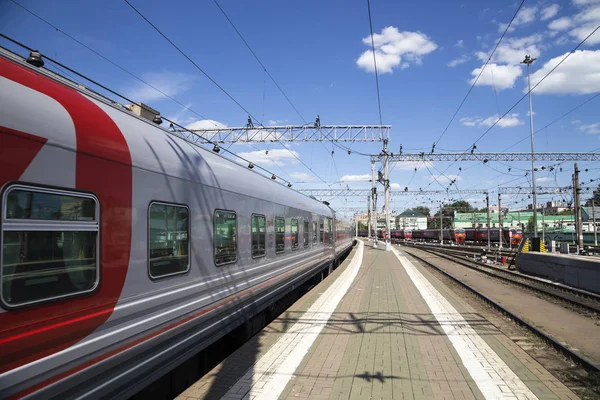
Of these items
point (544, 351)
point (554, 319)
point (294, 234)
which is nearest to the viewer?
point (544, 351)

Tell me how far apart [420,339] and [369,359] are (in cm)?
151

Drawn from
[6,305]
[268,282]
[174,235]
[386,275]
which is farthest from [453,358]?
[386,275]

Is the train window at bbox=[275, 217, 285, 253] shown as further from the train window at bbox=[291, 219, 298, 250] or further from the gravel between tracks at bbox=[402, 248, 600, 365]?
the gravel between tracks at bbox=[402, 248, 600, 365]

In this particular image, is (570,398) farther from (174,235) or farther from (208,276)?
(174,235)

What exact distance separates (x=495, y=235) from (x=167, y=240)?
55756 mm

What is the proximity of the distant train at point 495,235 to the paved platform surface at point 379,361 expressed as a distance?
4252cm

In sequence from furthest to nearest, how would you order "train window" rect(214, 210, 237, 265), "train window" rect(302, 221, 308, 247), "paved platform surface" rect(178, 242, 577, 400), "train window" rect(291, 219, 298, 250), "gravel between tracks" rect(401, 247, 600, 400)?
1. "train window" rect(302, 221, 308, 247)
2. "train window" rect(291, 219, 298, 250)
3. "train window" rect(214, 210, 237, 265)
4. "gravel between tracks" rect(401, 247, 600, 400)
5. "paved platform surface" rect(178, 242, 577, 400)

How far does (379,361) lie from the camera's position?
580 cm

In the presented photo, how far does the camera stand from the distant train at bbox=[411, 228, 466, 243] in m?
64.9

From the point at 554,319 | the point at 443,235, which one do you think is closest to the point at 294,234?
the point at 554,319

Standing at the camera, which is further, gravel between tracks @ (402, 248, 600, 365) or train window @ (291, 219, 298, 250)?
train window @ (291, 219, 298, 250)

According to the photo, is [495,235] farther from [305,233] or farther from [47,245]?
[47,245]

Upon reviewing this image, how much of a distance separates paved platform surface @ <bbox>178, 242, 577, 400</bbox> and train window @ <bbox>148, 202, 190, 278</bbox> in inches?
58.5

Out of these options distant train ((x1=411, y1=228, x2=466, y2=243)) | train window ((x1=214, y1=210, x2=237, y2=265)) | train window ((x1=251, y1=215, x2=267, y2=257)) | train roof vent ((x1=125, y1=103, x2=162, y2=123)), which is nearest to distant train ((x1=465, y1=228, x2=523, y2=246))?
distant train ((x1=411, y1=228, x2=466, y2=243))
